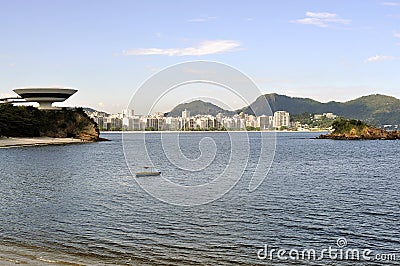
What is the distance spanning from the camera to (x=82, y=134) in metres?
141

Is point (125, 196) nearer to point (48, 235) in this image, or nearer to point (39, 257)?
point (48, 235)

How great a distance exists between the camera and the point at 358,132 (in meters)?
160

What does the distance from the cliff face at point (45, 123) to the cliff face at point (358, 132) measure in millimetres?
83089

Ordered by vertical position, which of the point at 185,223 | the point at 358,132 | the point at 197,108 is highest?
the point at 197,108

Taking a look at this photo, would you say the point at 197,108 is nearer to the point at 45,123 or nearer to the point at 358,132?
the point at 45,123

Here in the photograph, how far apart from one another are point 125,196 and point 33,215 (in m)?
7.68

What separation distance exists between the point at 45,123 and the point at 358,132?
100137mm

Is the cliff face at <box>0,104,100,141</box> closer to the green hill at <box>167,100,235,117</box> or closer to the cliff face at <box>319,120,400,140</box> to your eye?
the cliff face at <box>319,120,400,140</box>

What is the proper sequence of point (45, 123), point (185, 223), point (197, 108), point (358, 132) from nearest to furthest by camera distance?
point (197, 108)
point (185, 223)
point (45, 123)
point (358, 132)

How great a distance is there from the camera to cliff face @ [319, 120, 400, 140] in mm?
160375

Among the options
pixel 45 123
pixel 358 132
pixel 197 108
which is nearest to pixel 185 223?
pixel 197 108

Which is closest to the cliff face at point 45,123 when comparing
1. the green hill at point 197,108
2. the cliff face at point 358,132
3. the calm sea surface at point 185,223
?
the calm sea surface at point 185,223

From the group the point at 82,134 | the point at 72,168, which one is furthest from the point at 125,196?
the point at 82,134

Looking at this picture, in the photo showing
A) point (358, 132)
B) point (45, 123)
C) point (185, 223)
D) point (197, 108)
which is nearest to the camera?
point (197, 108)
